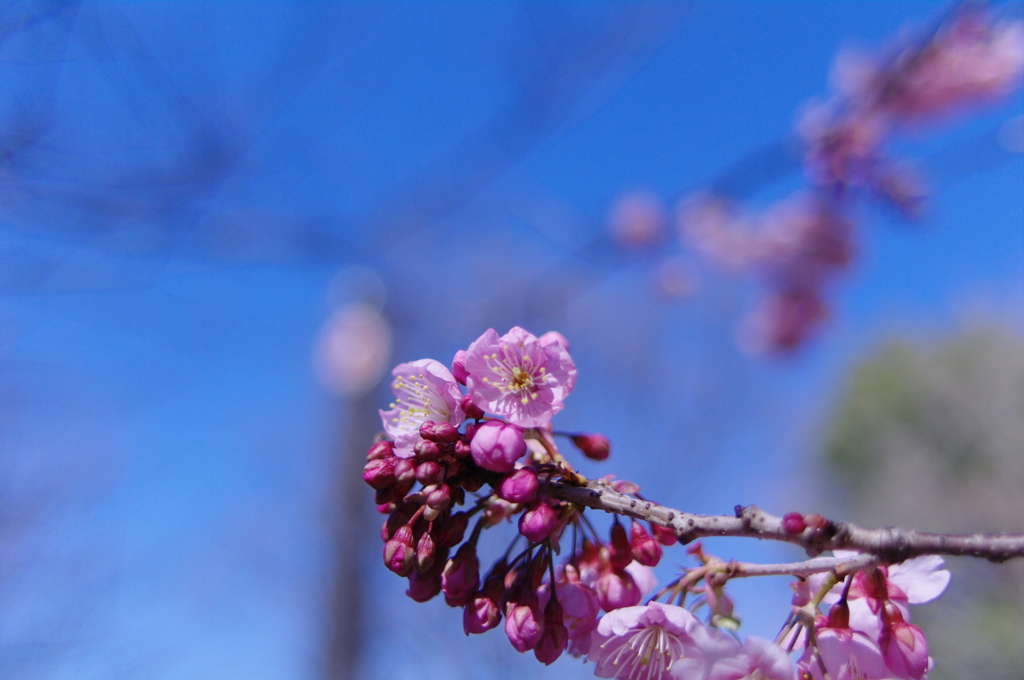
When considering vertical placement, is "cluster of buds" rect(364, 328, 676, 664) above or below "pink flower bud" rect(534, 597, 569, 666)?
above

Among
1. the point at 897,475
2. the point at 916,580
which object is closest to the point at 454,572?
the point at 916,580

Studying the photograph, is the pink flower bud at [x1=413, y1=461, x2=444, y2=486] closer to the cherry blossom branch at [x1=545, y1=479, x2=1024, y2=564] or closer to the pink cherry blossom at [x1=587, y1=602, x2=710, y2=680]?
the cherry blossom branch at [x1=545, y1=479, x2=1024, y2=564]

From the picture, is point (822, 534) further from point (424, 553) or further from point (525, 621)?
point (424, 553)

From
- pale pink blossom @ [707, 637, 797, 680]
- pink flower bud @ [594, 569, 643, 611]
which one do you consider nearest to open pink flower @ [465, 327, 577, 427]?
pink flower bud @ [594, 569, 643, 611]

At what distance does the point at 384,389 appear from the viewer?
42.5 ft

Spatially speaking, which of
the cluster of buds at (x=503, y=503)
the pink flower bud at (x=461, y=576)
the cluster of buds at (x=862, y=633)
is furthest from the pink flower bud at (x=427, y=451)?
the cluster of buds at (x=862, y=633)

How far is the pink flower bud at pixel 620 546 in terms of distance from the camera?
1.10 metres

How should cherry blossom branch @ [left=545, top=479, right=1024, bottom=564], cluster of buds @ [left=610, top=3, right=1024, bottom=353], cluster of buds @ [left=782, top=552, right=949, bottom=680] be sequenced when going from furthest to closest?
cluster of buds @ [left=610, top=3, right=1024, bottom=353], cluster of buds @ [left=782, top=552, right=949, bottom=680], cherry blossom branch @ [left=545, top=479, right=1024, bottom=564]

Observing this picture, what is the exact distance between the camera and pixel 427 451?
1013 millimetres

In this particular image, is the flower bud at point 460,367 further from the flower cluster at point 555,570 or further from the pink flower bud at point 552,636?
the pink flower bud at point 552,636

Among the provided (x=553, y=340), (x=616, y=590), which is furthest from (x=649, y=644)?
(x=553, y=340)

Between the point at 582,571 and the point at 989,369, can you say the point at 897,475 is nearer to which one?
the point at 989,369

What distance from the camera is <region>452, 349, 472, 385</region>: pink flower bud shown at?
43.6 inches

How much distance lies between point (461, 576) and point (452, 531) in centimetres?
9
